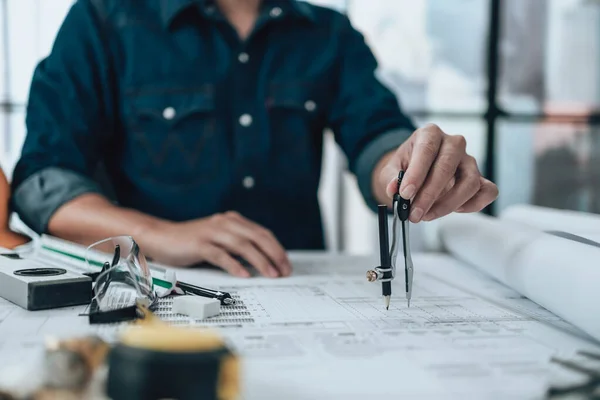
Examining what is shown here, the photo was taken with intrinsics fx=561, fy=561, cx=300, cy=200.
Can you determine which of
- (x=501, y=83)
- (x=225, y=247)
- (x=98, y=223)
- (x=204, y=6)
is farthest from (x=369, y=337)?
(x=501, y=83)

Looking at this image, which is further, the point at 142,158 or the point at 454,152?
the point at 142,158

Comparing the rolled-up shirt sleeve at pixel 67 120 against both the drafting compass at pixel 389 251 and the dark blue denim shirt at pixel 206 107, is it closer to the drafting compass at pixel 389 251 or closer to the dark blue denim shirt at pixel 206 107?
the dark blue denim shirt at pixel 206 107

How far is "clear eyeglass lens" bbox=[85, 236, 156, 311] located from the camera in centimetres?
67

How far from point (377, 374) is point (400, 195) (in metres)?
0.29

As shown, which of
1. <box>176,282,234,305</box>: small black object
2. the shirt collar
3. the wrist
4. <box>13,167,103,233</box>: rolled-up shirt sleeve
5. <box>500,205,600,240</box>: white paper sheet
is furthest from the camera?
the shirt collar

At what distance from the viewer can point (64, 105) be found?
120 cm

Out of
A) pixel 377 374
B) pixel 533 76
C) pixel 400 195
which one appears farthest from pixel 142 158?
pixel 533 76

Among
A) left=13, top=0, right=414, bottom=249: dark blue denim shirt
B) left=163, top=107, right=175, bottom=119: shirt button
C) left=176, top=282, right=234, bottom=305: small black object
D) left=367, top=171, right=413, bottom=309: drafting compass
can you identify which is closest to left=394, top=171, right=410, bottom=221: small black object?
left=367, top=171, right=413, bottom=309: drafting compass

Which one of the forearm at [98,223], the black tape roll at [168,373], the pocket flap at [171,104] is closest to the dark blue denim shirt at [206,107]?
the pocket flap at [171,104]

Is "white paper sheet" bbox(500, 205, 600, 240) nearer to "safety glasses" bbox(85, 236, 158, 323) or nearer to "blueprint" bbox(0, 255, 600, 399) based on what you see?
"blueprint" bbox(0, 255, 600, 399)

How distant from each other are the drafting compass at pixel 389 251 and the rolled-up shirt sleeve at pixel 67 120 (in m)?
0.65

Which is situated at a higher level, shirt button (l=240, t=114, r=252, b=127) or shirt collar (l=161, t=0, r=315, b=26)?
shirt collar (l=161, t=0, r=315, b=26)

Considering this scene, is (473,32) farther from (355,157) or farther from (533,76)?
(355,157)

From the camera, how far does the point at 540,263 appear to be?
74 centimetres
